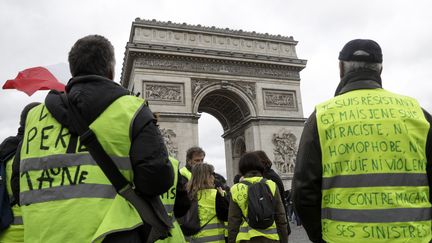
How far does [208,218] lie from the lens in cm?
399

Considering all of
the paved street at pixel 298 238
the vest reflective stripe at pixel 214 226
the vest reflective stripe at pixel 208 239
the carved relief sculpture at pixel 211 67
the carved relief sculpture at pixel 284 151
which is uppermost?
the carved relief sculpture at pixel 211 67

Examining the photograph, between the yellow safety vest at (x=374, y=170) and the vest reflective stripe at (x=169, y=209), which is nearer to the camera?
the yellow safety vest at (x=374, y=170)

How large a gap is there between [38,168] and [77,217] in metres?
0.36

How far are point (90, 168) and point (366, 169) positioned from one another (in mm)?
1407

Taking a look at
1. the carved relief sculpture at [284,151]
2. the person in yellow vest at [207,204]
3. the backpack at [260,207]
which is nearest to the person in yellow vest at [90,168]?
the backpack at [260,207]

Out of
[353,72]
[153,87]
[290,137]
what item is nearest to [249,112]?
[290,137]

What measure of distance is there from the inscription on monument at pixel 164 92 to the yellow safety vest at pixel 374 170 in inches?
714

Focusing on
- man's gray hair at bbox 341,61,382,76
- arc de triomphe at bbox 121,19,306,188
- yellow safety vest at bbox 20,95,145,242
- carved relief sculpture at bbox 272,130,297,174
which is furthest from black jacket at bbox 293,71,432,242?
carved relief sculpture at bbox 272,130,297,174

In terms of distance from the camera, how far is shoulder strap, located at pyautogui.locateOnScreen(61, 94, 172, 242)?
1854 millimetres

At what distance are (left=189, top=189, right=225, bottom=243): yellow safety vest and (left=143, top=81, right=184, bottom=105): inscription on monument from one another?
636 inches

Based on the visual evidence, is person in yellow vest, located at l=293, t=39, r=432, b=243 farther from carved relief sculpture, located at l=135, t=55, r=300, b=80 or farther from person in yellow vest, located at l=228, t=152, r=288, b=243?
carved relief sculpture, located at l=135, t=55, r=300, b=80

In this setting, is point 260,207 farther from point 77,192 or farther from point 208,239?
point 77,192

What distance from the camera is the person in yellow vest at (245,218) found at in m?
3.61

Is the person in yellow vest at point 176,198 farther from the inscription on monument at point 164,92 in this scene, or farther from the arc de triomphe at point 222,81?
the inscription on monument at point 164,92
